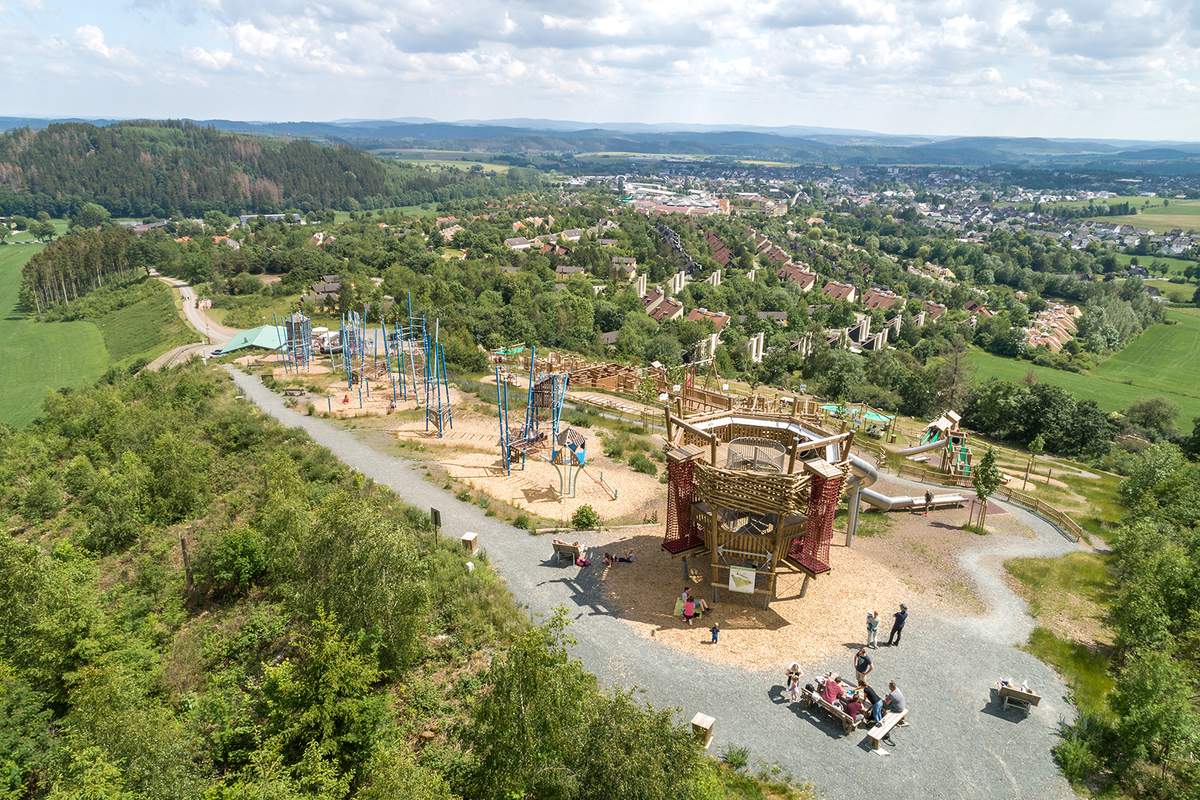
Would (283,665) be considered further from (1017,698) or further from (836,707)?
(1017,698)

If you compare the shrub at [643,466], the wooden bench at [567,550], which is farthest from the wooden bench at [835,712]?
the shrub at [643,466]

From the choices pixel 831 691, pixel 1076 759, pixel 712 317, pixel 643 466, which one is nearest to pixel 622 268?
pixel 712 317

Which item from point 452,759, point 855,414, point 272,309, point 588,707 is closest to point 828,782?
point 588,707

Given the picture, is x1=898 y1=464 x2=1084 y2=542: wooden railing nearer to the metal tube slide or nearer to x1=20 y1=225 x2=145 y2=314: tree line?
the metal tube slide

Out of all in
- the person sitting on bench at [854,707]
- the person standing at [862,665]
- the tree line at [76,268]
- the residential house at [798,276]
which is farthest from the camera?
the residential house at [798,276]

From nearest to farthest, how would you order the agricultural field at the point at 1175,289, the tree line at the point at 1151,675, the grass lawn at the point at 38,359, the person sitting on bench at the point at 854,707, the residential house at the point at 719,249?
the tree line at the point at 1151,675, the person sitting on bench at the point at 854,707, the grass lawn at the point at 38,359, the agricultural field at the point at 1175,289, the residential house at the point at 719,249

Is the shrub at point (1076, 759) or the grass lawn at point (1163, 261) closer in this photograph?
the shrub at point (1076, 759)

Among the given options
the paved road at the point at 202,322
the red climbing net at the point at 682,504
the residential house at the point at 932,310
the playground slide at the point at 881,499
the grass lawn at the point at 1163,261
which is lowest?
the residential house at the point at 932,310

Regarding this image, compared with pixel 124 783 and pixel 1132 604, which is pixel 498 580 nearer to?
pixel 124 783

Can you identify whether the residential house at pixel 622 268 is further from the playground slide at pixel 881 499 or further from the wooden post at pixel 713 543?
the wooden post at pixel 713 543
